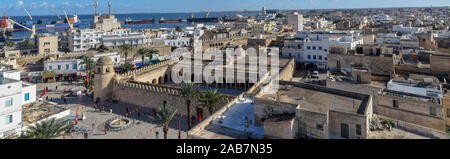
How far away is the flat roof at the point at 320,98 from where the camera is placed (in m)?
14.7

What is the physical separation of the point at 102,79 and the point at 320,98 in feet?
73.6

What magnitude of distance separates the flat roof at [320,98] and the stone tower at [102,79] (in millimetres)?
19386

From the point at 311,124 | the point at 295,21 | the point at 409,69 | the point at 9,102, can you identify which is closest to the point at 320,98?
the point at 311,124

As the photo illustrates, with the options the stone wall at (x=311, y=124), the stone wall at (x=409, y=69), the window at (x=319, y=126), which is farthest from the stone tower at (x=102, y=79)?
the stone wall at (x=409, y=69)

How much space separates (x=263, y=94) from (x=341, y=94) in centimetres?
437

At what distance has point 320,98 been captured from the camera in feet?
53.7

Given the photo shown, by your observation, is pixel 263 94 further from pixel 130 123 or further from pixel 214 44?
pixel 214 44

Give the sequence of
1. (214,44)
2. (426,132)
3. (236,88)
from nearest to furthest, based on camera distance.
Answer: (426,132), (236,88), (214,44)

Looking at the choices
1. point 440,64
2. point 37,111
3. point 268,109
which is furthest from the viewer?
point 440,64

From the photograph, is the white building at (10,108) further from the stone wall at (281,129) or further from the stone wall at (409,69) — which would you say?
the stone wall at (409,69)

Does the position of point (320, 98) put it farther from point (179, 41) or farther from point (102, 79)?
point (179, 41)

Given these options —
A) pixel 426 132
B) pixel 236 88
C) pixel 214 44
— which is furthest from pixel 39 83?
pixel 426 132
